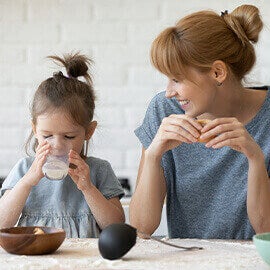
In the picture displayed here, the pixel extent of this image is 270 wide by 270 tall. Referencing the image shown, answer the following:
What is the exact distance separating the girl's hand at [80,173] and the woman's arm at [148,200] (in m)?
0.16

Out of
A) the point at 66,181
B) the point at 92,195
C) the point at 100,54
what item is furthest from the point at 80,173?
the point at 100,54

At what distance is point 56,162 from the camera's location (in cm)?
219

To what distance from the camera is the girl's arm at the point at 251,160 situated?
6.52ft

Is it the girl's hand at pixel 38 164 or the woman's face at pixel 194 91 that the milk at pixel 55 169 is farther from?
the woman's face at pixel 194 91

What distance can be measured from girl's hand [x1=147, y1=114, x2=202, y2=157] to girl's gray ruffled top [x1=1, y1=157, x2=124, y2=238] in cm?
32

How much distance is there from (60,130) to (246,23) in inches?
26.0

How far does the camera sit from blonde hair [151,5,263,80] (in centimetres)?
211

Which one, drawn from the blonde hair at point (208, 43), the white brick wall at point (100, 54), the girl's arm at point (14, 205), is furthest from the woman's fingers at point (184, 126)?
the white brick wall at point (100, 54)

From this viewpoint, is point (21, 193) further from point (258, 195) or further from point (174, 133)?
point (258, 195)

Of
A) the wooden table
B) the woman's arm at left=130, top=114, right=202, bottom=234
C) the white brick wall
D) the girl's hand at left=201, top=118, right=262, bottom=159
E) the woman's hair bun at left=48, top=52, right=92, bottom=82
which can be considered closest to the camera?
the wooden table

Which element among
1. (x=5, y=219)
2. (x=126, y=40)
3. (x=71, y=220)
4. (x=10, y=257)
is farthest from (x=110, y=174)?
(x=126, y=40)

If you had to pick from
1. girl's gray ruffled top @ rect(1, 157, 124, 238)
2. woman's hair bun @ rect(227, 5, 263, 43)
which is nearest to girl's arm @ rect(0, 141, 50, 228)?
girl's gray ruffled top @ rect(1, 157, 124, 238)

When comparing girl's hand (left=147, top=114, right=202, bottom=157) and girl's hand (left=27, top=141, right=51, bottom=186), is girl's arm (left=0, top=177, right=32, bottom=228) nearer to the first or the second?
girl's hand (left=27, top=141, right=51, bottom=186)

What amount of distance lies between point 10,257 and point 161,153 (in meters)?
0.71
